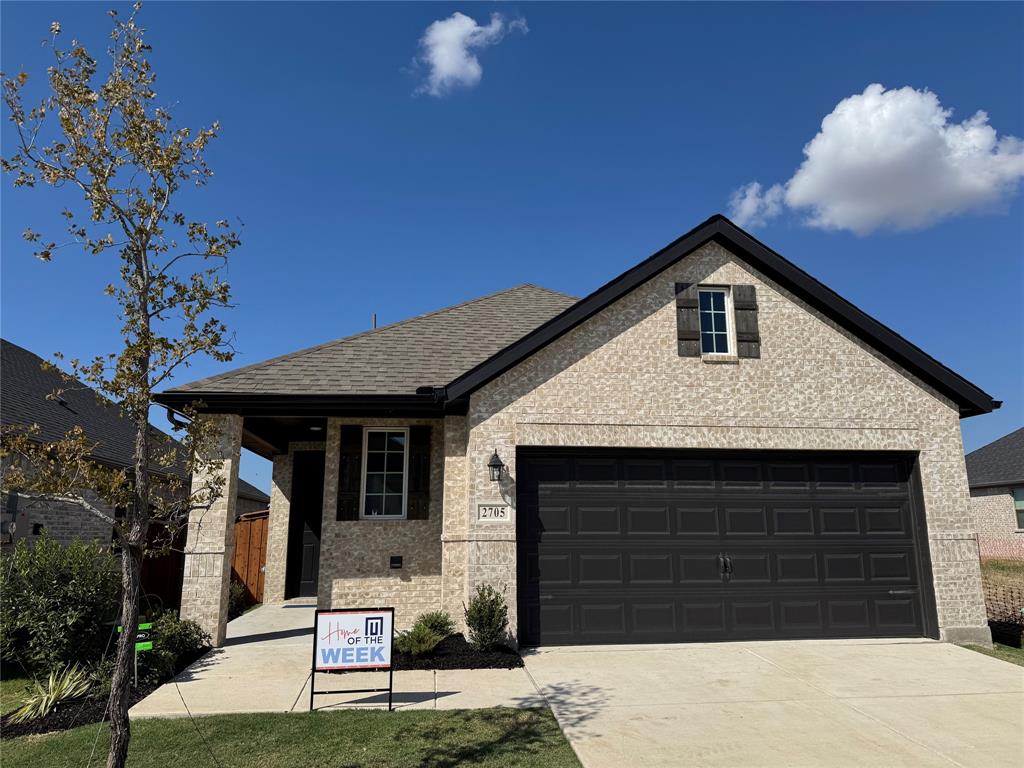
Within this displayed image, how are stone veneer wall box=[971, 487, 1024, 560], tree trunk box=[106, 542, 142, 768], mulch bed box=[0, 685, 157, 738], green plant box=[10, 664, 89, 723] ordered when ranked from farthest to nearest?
stone veneer wall box=[971, 487, 1024, 560], green plant box=[10, 664, 89, 723], mulch bed box=[0, 685, 157, 738], tree trunk box=[106, 542, 142, 768]

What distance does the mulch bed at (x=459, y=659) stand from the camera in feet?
28.1

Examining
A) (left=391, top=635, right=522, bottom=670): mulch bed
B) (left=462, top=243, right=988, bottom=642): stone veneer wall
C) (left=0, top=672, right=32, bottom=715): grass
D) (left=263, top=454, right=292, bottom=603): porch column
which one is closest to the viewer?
(left=0, top=672, right=32, bottom=715): grass

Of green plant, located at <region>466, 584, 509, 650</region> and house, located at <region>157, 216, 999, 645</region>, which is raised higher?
house, located at <region>157, 216, 999, 645</region>

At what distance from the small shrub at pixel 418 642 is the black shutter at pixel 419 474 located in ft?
8.04

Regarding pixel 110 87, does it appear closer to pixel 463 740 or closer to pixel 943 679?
pixel 463 740

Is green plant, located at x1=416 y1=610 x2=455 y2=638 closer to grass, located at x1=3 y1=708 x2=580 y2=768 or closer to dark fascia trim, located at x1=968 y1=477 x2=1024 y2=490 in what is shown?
grass, located at x1=3 y1=708 x2=580 y2=768

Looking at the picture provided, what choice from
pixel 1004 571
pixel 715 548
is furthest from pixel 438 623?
pixel 1004 571

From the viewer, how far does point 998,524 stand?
2712 cm

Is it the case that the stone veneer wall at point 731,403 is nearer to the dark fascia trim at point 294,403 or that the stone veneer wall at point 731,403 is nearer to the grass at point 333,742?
the dark fascia trim at point 294,403

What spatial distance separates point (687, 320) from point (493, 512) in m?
4.56

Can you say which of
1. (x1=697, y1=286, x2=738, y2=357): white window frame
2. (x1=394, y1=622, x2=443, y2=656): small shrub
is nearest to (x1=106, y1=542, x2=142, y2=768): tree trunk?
(x1=394, y1=622, x2=443, y2=656): small shrub

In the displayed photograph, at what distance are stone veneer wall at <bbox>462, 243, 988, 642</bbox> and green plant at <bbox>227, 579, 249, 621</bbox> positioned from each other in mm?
6325

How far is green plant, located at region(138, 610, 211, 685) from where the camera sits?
800cm

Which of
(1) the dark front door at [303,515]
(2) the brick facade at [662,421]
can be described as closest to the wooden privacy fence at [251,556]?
(1) the dark front door at [303,515]
